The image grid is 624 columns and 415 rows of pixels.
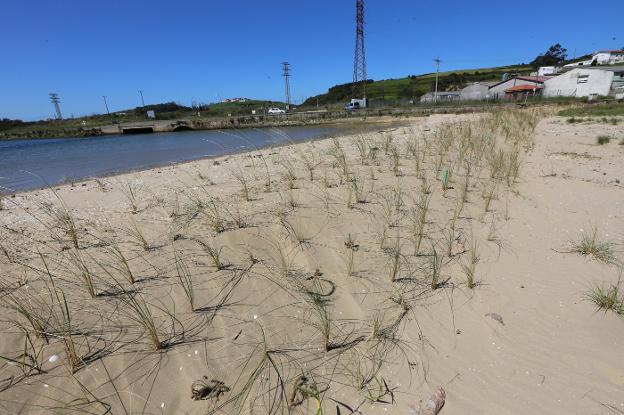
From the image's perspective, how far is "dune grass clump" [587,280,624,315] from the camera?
2215mm

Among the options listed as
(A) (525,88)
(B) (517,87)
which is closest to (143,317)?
(A) (525,88)

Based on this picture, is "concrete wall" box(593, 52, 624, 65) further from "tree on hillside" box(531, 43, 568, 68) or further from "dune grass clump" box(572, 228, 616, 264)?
"dune grass clump" box(572, 228, 616, 264)

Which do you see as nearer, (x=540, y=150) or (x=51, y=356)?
(x=51, y=356)

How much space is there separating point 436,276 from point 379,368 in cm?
104

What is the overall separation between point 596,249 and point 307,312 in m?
2.89

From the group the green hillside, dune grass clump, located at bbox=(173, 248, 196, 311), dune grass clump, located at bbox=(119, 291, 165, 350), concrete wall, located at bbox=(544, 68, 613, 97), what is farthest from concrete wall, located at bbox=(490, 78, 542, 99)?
dune grass clump, located at bbox=(119, 291, 165, 350)

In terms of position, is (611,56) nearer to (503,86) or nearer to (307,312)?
(503,86)

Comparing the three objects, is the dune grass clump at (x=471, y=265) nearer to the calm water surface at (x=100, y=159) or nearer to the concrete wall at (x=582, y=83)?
the calm water surface at (x=100, y=159)

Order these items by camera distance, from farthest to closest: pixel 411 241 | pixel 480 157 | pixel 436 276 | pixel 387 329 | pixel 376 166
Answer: pixel 480 157 < pixel 376 166 < pixel 411 241 < pixel 436 276 < pixel 387 329

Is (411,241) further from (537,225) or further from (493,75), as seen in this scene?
(493,75)

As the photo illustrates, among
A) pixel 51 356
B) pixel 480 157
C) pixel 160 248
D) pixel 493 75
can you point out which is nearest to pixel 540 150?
pixel 480 157

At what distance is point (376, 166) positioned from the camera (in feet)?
18.8

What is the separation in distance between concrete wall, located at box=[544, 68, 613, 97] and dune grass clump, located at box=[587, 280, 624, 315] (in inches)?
2281

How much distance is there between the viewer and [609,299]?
224 centimetres
